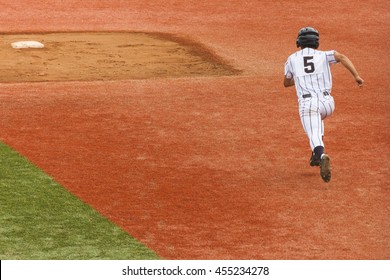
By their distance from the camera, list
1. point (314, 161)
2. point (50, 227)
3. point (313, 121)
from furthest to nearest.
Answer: point (314, 161) < point (313, 121) < point (50, 227)

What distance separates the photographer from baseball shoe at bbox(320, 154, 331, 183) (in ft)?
31.0

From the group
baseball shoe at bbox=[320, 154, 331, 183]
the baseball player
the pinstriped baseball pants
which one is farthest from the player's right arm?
baseball shoe at bbox=[320, 154, 331, 183]

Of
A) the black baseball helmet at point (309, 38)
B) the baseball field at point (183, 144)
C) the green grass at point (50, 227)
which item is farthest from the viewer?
the black baseball helmet at point (309, 38)

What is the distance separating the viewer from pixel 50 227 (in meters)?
8.84

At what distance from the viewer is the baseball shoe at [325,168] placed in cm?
946

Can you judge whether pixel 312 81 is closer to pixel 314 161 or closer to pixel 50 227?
pixel 314 161

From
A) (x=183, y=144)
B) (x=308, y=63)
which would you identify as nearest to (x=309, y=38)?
(x=308, y=63)

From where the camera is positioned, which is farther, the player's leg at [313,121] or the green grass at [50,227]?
the player's leg at [313,121]

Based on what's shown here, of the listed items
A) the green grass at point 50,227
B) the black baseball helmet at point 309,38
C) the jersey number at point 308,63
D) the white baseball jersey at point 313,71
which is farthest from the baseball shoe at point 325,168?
the green grass at point 50,227

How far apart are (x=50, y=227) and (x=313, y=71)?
3.21m

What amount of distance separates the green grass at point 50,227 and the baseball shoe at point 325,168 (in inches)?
86.4

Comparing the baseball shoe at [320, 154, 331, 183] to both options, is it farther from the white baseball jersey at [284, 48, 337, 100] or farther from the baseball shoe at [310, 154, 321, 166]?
the white baseball jersey at [284, 48, 337, 100]

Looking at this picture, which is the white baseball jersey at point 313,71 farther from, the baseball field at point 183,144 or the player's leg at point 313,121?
the baseball field at point 183,144

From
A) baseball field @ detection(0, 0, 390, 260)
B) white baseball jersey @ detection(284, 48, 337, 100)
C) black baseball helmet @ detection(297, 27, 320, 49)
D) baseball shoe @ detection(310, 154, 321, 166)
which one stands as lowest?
baseball field @ detection(0, 0, 390, 260)
